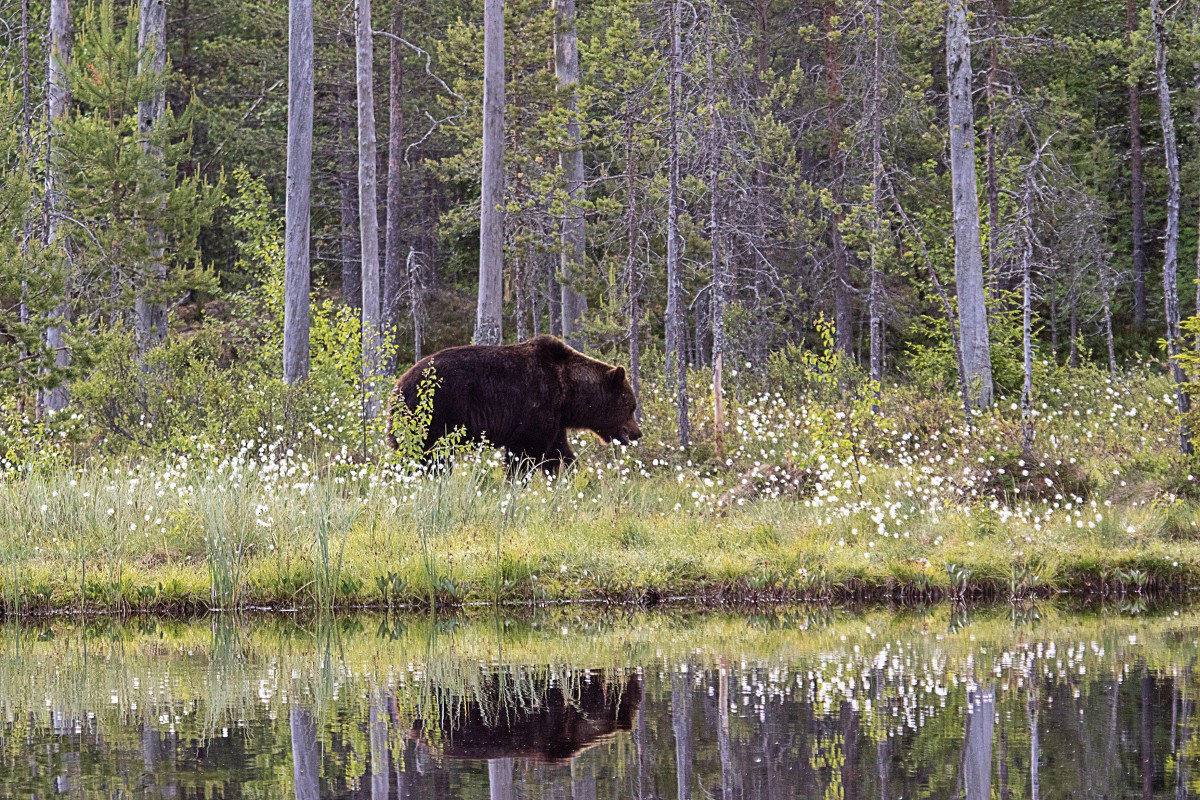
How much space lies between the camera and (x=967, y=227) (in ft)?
66.4

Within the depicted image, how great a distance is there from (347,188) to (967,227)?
19464 mm

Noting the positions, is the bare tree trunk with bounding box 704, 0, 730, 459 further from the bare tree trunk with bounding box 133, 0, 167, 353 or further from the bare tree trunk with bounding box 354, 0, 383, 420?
the bare tree trunk with bounding box 133, 0, 167, 353

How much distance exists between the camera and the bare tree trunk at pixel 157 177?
71.4 ft

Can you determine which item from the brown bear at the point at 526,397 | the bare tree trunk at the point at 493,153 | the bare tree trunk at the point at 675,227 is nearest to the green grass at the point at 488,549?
the brown bear at the point at 526,397

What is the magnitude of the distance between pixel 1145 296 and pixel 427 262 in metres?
18.2

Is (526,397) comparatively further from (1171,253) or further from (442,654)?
(1171,253)

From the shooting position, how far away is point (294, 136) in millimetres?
20641

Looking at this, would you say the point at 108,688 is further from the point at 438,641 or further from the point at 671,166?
the point at 671,166

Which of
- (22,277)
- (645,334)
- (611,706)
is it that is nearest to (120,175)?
(22,277)

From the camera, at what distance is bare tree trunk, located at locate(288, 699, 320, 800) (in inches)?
233

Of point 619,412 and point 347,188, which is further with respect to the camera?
point 347,188

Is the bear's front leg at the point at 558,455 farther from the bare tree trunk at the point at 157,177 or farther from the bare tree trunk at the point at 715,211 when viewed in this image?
the bare tree trunk at the point at 157,177

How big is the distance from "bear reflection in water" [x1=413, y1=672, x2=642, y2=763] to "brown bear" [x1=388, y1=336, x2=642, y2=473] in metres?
6.96

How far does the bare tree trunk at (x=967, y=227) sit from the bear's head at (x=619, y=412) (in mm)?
5389
